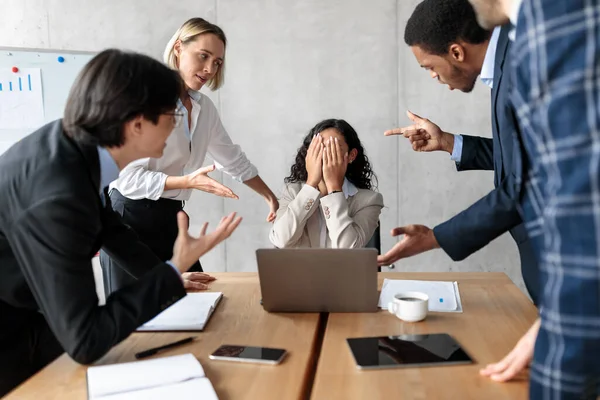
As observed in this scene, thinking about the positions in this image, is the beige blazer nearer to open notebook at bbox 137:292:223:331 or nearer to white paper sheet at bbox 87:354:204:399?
open notebook at bbox 137:292:223:331

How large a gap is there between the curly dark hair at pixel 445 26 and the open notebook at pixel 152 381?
1.08 meters

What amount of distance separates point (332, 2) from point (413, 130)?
1451 millimetres

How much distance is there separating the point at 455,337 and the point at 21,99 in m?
2.95

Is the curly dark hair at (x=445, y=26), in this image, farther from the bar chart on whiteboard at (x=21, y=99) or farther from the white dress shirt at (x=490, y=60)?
the bar chart on whiteboard at (x=21, y=99)

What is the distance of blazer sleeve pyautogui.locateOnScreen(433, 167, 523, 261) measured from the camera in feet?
4.66

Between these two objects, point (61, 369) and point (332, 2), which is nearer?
point (61, 369)

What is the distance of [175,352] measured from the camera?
1.21 meters

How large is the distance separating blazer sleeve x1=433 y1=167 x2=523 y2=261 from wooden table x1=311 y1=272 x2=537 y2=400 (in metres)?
0.18

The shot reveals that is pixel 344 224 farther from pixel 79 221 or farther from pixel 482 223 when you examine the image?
pixel 79 221

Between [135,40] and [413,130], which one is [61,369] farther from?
[135,40]

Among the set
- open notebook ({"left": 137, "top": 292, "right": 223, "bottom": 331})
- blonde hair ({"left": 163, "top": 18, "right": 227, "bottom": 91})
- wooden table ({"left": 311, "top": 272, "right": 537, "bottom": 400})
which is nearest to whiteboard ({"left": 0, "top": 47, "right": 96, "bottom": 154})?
blonde hair ({"left": 163, "top": 18, "right": 227, "bottom": 91})

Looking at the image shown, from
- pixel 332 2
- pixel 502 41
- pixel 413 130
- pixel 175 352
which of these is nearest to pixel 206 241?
pixel 175 352

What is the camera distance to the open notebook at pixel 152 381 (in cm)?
97

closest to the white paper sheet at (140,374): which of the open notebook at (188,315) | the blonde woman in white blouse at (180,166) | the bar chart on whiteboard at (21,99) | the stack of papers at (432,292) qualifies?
the open notebook at (188,315)
